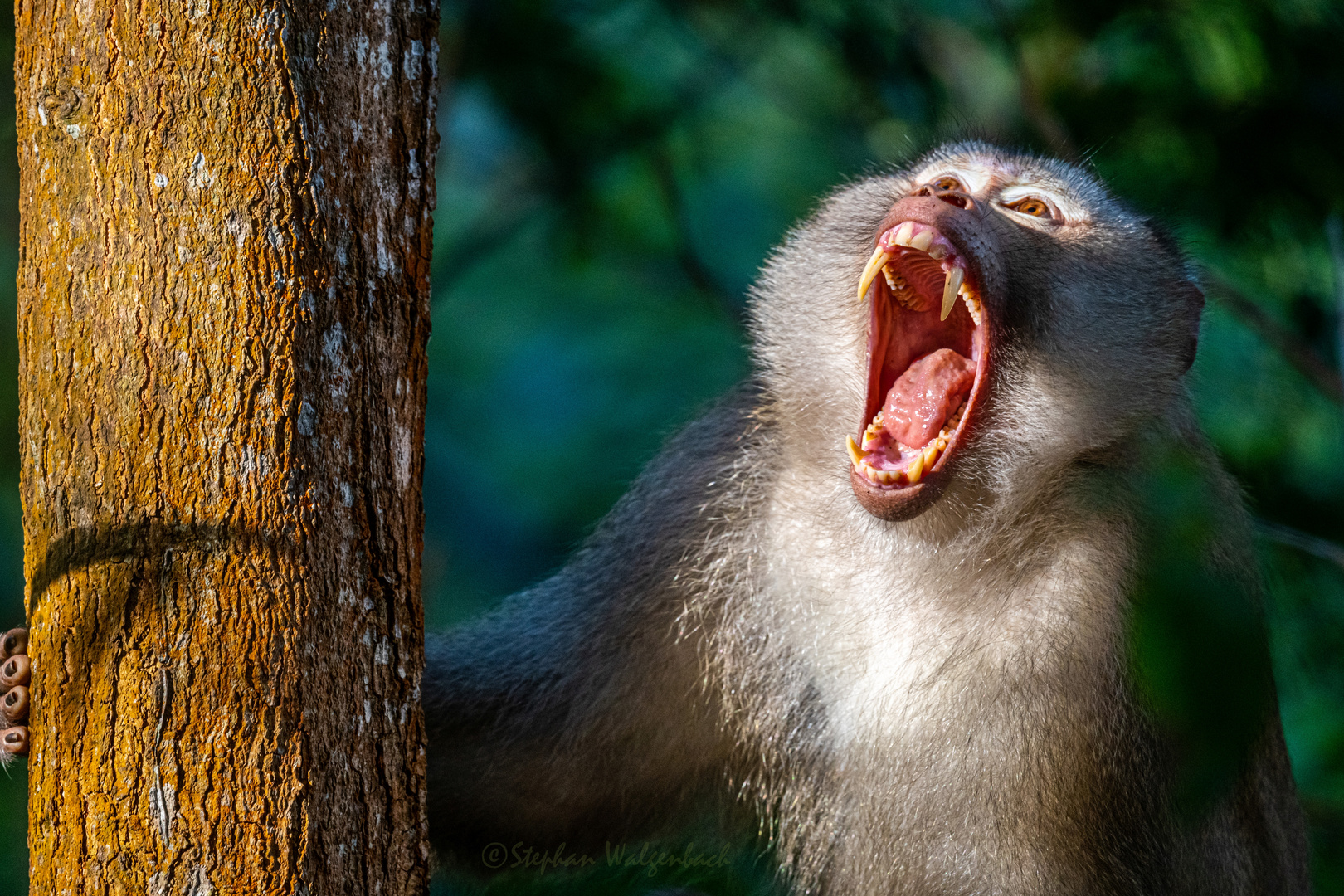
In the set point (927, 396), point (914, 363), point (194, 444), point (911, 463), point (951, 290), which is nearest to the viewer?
point (194, 444)

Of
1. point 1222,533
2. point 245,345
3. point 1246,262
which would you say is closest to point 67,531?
point 245,345

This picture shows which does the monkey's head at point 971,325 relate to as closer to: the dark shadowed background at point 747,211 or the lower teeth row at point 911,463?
the lower teeth row at point 911,463

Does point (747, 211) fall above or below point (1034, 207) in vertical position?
above

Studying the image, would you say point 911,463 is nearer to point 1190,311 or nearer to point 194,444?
point 1190,311

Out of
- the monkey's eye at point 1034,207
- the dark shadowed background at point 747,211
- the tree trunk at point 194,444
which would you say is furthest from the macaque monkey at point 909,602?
the tree trunk at point 194,444

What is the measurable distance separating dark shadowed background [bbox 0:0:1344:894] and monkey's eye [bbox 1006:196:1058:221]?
52 cm

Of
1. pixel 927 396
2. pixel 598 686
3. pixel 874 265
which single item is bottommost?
pixel 598 686

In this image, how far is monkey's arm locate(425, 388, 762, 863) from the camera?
3.39 metres

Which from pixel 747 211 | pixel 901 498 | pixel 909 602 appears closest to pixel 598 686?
pixel 909 602

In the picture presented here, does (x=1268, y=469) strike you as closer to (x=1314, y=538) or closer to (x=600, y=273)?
(x=1314, y=538)

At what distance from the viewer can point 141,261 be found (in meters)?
1.71

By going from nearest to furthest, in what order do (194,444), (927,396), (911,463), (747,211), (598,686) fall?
(194,444) < (911,463) < (927,396) < (598,686) < (747,211)

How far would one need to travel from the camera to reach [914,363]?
3.17 metres

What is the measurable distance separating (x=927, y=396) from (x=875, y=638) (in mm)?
593
